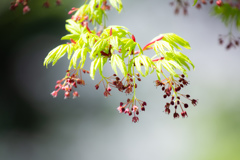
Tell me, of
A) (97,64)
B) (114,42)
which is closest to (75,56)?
(97,64)

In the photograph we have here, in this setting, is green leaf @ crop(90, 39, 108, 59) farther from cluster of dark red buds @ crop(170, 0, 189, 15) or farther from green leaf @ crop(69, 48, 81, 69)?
cluster of dark red buds @ crop(170, 0, 189, 15)

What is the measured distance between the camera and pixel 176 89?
191cm

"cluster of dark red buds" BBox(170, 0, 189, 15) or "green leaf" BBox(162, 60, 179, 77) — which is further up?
"cluster of dark red buds" BBox(170, 0, 189, 15)

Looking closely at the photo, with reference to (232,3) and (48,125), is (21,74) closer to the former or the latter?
(48,125)

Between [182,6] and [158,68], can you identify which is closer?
[158,68]

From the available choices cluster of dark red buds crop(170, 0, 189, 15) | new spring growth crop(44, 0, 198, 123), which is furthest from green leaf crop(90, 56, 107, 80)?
cluster of dark red buds crop(170, 0, 189, 15)

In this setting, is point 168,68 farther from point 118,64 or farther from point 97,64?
point 97,64

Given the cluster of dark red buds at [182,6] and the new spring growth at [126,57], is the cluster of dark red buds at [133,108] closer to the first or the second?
the new spring growth at [126,57]

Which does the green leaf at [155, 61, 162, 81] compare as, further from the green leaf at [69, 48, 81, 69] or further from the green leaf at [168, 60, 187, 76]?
the green leaf at [69, 48, 81, 69]

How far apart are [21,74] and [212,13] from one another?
625 cm

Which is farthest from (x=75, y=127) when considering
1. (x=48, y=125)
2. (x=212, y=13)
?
(x=212, y=13)

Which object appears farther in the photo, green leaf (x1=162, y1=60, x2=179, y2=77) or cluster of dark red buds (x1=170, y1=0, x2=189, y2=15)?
cluster of dark red buds (x1=170, y1=0, x2=189, y2=15)

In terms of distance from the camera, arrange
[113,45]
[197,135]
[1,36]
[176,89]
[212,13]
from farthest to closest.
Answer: [1,36] < [197,135] < [212,13] < [176,89] < [113,45]

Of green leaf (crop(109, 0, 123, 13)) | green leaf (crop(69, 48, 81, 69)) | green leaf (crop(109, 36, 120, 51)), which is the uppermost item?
green leaf (crop(109, 0, 123, 13))
